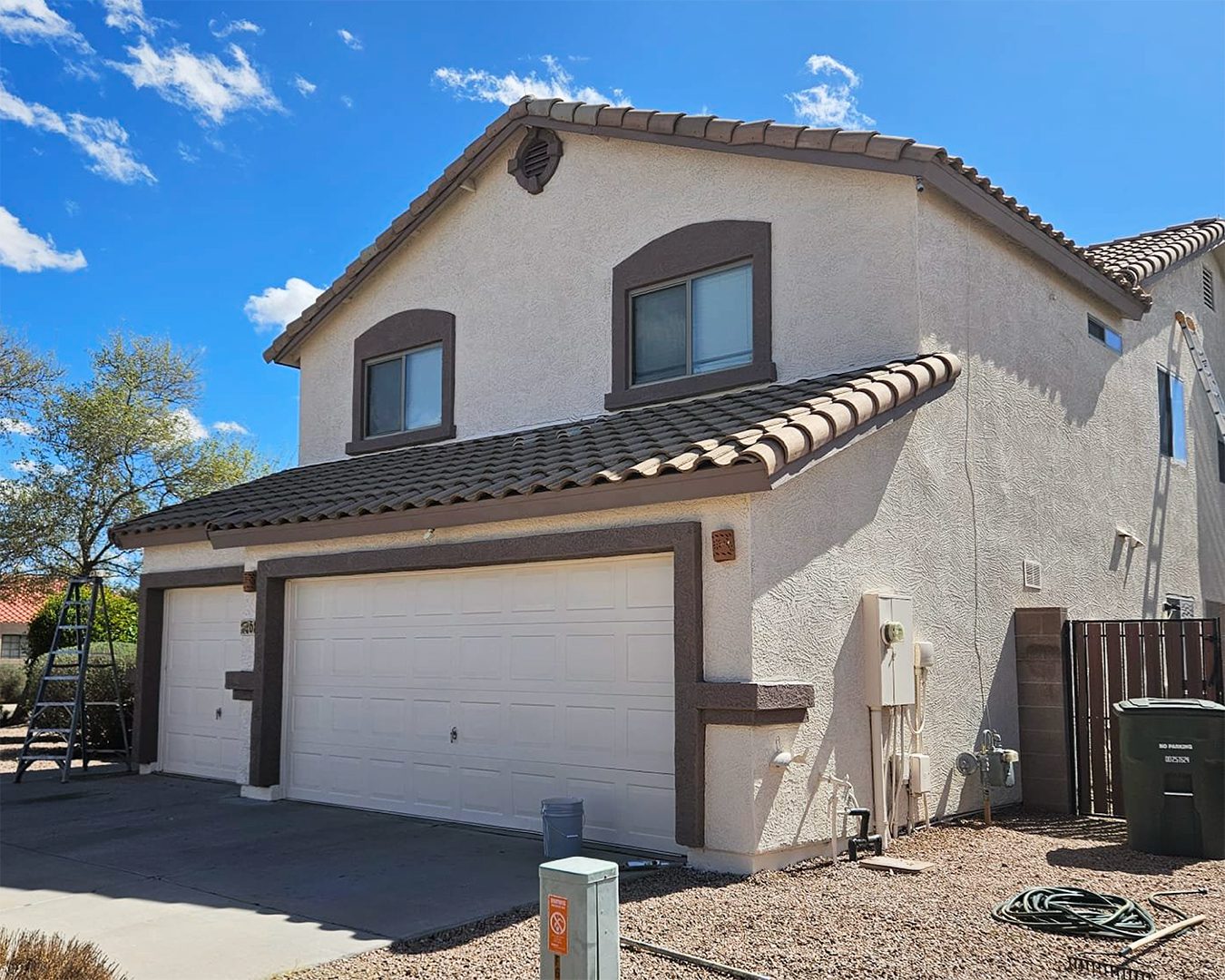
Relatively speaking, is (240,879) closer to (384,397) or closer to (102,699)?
(384,397)

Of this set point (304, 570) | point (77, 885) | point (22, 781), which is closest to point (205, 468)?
point (22, 781)

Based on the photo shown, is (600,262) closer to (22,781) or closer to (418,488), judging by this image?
(418,488)

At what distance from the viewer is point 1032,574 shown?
12070 millimetres

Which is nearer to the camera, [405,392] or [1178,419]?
[405,392]

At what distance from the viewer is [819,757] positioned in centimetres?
884

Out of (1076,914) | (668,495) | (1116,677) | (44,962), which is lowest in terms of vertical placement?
(1076,914)

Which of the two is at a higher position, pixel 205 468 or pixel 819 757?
pixel 205 468

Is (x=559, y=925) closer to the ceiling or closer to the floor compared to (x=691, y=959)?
closer to the ceiling

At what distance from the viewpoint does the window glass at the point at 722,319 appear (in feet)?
37.9

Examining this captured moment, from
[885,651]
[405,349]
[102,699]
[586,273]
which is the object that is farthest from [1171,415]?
[102,699]

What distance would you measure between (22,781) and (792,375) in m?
10.5

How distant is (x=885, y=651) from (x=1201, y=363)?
10358mm

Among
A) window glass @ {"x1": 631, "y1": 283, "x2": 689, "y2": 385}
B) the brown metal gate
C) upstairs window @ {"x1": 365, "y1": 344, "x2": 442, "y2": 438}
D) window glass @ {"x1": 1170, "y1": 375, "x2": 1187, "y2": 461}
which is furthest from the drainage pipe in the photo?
window glass @ {"x1": 1170, "y1": 375, "x2": 1187, "y2": 461}

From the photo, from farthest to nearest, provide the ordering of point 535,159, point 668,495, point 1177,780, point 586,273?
point 535,159, point 586,273, point 1177,780, point 668,495
